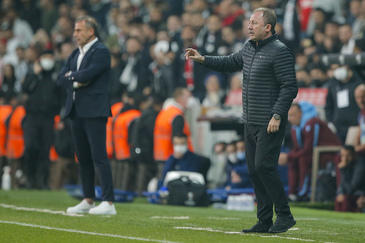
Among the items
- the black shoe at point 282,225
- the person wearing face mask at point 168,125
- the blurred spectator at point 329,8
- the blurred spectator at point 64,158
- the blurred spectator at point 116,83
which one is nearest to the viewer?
the black shoe at point 282,225

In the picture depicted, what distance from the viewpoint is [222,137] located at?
15.8 meters

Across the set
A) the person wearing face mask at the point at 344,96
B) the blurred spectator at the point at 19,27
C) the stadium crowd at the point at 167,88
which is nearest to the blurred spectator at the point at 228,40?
the stadium crowd at the point at 167,88

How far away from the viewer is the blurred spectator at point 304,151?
13.8m

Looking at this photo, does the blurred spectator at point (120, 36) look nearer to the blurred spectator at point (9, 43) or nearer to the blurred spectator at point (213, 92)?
the blurred spectator at point (9, 43)

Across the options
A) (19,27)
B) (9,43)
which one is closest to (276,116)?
(9,43)

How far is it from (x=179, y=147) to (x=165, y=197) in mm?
1169

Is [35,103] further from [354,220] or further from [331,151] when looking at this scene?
[354,220]

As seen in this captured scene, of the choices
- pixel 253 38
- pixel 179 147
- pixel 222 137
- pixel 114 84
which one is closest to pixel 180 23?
pixel 114 84

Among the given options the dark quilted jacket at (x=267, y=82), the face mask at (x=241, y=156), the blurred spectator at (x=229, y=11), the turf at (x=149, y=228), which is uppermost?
the blurred spectator at (x=229, y=11)

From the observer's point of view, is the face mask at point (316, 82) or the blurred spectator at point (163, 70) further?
the blurred spectator at point (163, 70)

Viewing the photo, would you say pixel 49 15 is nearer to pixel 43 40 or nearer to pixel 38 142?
pixel 43 40

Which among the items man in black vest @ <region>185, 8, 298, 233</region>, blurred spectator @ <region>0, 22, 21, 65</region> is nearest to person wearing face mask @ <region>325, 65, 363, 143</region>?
man in black vest @ <region>185, 8, 298, 233</region>

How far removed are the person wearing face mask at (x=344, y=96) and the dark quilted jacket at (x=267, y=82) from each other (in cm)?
622

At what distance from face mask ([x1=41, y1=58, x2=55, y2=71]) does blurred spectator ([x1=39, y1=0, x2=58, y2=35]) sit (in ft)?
26.4
